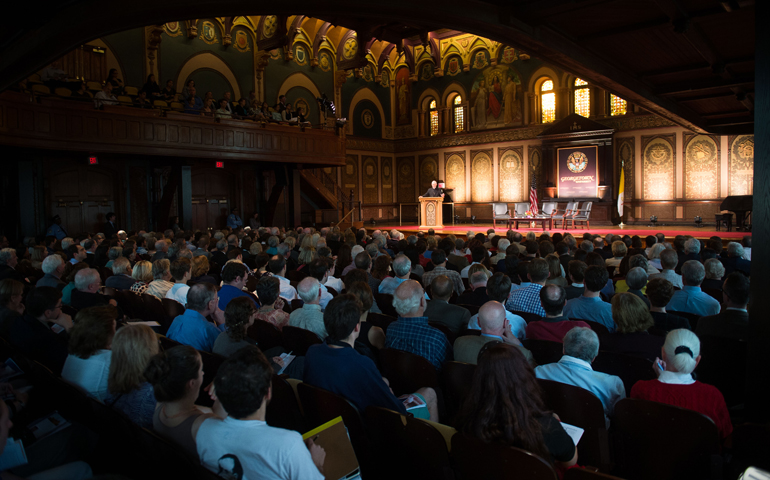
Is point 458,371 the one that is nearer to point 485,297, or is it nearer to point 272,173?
point 485,297

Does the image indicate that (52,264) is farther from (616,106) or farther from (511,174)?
(616,106)

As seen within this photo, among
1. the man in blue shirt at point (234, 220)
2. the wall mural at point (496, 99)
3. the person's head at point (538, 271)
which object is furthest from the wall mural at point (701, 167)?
the person's head at point (538, 271)

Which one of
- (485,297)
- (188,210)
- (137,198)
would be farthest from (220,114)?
(485,297)

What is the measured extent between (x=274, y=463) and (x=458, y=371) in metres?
1.22

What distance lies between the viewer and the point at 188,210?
13.2 metres

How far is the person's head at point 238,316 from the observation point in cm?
300

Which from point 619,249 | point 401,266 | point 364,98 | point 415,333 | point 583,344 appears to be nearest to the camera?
point 583,344

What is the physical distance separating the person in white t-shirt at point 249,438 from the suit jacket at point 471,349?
135cm

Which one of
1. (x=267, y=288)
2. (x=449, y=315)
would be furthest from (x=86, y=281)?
(x=449, y=315)

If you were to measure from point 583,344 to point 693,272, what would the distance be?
2.21 metres

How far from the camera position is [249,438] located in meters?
1.69

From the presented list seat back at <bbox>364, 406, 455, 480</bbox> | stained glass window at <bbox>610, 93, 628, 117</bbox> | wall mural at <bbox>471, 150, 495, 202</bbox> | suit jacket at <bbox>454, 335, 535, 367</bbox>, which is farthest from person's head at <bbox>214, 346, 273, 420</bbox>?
wall mural at <bbox>471, 150, 495, 202</bbox>

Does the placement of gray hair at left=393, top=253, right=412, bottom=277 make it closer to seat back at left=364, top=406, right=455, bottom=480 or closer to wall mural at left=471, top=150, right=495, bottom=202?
seat back at left=364, top=406, right=455, bottom=480

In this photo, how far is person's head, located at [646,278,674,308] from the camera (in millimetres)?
3377
